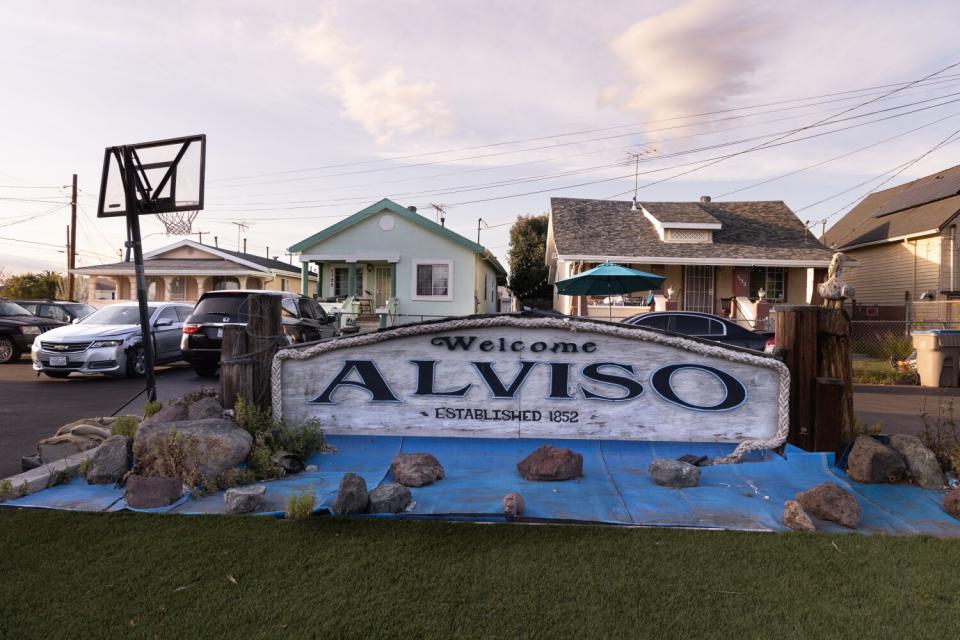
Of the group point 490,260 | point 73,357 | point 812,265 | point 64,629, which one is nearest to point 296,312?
point 73,357

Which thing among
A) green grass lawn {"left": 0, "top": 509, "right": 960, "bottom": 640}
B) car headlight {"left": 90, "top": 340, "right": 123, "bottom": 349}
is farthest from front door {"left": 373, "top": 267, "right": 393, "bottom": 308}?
green grass lawn {"left": 0, "top": 509, "right": 960, "bottom": 640}

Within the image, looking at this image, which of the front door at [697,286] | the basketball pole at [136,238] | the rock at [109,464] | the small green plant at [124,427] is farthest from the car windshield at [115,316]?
the front door at [697,286]

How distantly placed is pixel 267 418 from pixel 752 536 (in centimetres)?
396

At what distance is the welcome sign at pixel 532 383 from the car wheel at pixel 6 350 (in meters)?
14.0

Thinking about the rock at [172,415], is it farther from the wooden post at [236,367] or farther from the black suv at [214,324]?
the black suv at [214,324]

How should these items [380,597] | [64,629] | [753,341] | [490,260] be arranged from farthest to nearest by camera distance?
[490,260] → [753,341] → [380,597] → [64,629]

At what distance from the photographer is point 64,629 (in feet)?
8.80

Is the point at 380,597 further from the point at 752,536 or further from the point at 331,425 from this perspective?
the point at 331,425

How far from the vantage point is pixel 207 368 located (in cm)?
1203

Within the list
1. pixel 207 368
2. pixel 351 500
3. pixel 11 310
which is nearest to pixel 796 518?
pixel 351 500

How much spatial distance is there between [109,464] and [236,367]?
Answer: 129 centimetres

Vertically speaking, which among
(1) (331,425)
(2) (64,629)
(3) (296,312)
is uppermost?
(3) (296,312)

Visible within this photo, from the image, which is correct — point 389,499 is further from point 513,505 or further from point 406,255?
point 406,255

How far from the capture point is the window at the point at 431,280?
23516 mm
